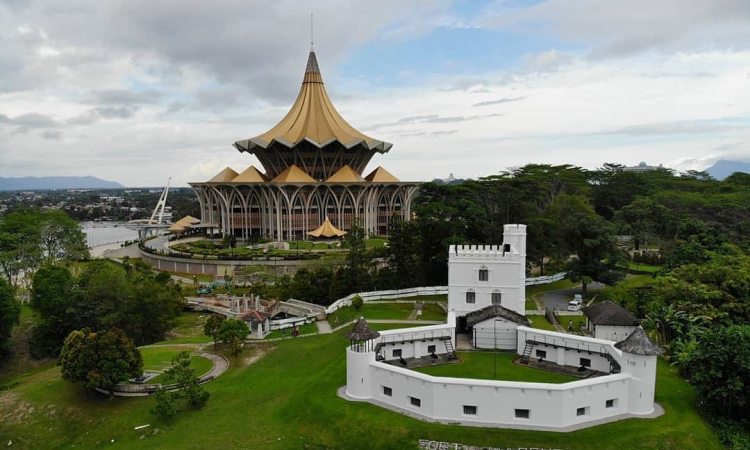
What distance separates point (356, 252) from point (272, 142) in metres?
34.4

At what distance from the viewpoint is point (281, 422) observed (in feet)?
71.9

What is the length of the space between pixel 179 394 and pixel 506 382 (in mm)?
14222

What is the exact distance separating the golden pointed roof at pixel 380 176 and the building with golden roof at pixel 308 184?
0.47 ft

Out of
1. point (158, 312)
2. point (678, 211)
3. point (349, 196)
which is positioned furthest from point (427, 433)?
point (349, 196)

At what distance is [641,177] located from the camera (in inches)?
3068

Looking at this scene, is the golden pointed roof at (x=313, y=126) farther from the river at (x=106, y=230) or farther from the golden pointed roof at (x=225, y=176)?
the river at (x=106, y=230)

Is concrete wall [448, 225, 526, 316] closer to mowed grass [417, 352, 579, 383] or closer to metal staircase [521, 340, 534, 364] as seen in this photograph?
metal staircase [521, 340, 534, 364]

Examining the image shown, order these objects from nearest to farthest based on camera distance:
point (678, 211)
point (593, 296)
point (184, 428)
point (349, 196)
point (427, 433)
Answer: point (427, 433) → point (184, 428) → point (593, 296) → point (678, 211) → point (349, 196)

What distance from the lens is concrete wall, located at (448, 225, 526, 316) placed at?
32156 mm

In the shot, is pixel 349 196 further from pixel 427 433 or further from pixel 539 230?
pixel 427 433

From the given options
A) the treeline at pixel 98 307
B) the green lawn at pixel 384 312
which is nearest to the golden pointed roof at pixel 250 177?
the treeline at pixel 98 307

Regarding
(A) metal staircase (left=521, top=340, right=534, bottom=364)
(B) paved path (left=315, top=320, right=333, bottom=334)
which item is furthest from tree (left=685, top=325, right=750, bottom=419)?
(B) paved path (left=315, top=320, right=333, bottom=334)

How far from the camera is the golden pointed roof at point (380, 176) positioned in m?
76.5

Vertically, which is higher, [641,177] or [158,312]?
[641,177]
